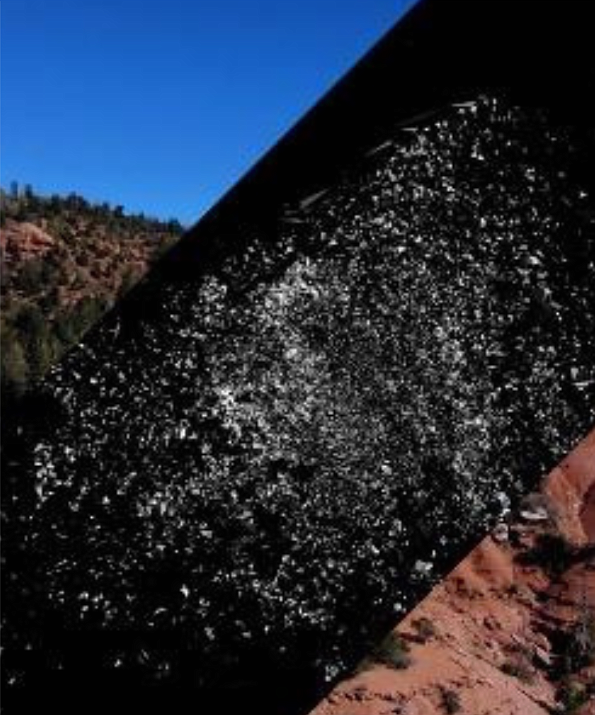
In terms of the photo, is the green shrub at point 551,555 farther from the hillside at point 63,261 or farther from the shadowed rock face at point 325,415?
the shadowed rock face at point 325,415

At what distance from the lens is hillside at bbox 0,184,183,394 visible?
52500mm

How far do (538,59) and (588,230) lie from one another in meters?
0.12

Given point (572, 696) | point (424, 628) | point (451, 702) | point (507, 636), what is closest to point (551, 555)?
point (507, 636)

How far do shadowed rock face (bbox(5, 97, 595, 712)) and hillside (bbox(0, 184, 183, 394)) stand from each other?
45392 mm

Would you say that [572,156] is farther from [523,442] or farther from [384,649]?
[384,649]

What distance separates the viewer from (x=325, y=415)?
669 millimetres

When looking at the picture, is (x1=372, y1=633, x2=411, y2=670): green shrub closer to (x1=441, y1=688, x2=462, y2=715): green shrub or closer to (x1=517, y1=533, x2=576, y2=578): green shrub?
(x1=441, y1=688, x2=462, y2=715): green shrub

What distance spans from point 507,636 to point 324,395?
2616cm

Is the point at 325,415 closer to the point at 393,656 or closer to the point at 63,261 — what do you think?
the point at 393,656

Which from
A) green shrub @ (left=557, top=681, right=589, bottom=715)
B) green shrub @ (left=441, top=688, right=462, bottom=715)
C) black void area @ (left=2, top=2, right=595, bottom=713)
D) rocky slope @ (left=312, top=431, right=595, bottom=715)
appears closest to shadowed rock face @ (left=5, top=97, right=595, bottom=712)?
black void area @ (left=2, top=2, right=595, bottom=713)

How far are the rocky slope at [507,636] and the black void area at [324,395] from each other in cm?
1747

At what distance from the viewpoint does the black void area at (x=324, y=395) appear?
625 millimetres

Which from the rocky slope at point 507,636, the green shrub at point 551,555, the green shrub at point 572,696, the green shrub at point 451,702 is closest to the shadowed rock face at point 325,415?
the rocky slope at point 507,636

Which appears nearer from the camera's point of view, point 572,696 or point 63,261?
point 572,696
